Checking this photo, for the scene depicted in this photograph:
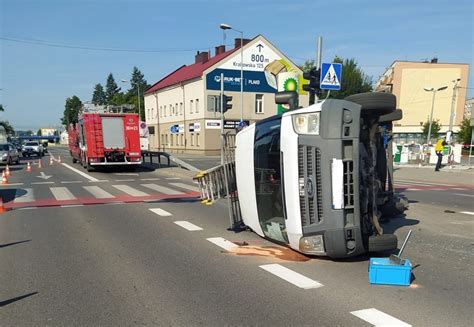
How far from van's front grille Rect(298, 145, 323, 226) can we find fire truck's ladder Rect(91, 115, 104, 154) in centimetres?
1790

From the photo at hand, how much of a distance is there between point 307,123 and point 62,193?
1048 cm

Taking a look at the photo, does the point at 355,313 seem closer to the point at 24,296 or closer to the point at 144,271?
the point at 144,271

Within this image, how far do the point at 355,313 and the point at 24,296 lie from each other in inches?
134

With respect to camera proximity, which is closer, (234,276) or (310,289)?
(310,289)

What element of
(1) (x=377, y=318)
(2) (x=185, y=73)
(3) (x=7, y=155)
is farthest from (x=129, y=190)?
(2) (x=185, y=73)

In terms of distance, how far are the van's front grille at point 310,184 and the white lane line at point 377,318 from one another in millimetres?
1398

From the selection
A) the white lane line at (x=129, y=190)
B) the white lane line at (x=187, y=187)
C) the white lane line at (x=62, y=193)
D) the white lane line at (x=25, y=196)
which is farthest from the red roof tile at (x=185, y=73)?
the white lane line at (x=25, y=196)

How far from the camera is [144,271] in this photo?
5246 millimetres

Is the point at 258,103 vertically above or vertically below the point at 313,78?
above

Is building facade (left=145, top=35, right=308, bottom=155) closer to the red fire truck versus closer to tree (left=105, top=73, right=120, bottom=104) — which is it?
the red fire truck

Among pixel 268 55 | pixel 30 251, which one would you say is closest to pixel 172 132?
pixel 268 55

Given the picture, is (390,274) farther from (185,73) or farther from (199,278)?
(185,73)

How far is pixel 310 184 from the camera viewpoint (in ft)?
16.8

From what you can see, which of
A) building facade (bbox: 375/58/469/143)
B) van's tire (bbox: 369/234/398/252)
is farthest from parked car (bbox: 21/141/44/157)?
building facade (bbox: 375/58/469/143)
